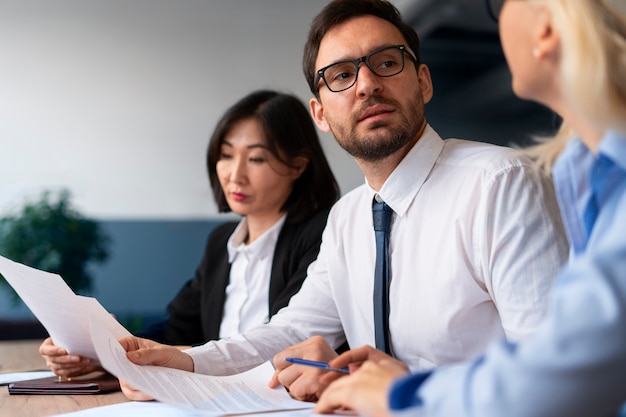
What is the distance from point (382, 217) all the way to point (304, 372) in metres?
0.42

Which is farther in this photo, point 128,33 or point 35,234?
point 128,33

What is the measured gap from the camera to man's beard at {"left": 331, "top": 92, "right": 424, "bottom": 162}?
1.62 metres

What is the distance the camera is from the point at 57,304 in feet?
4.89

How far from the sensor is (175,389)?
129 cm

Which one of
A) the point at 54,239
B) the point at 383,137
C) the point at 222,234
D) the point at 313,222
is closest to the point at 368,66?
the point at 383,137

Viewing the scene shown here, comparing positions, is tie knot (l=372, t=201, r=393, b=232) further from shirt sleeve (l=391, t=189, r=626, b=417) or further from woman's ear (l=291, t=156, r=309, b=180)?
woman's ear (l=291, t=156, r=309, b=180)

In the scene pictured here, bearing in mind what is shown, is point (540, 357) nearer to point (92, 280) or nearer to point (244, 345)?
point (244, 345)

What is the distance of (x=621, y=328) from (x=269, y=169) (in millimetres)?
1872

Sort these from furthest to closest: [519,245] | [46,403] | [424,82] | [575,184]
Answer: [424,82], [46,403], [519,245], [575,184]

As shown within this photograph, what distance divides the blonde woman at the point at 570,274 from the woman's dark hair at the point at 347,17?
800 mm

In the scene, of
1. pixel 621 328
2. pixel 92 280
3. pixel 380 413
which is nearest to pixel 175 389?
pixel 380 413

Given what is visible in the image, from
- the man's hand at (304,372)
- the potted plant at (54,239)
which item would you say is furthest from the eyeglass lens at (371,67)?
the potted plant at (54,239)

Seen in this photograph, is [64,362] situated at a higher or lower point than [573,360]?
lower

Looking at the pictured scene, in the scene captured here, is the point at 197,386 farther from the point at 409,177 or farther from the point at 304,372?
the point at 409,177
